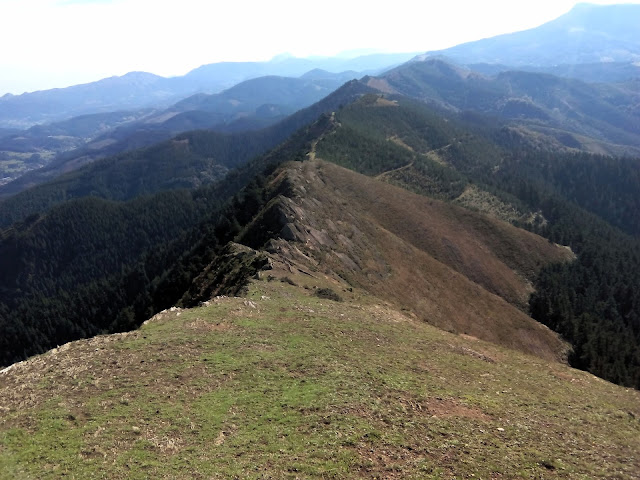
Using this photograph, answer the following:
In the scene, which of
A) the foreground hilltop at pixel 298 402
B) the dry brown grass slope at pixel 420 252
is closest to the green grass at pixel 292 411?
the foreground hilltop at pixel 298 402

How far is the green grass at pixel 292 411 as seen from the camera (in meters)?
23.3

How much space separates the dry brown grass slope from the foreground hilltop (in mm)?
20338

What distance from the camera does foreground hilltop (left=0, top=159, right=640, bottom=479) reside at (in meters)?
23.5

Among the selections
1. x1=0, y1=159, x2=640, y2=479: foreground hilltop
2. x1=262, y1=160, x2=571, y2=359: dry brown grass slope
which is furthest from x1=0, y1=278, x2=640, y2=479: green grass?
x1=262, y1=160, x2=571, y2=359: dry brown grass slope

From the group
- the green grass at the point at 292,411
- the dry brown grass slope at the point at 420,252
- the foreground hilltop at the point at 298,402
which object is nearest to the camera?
the green grass at the point at 292,411

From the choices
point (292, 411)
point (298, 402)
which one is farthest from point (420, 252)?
point (292, 411)

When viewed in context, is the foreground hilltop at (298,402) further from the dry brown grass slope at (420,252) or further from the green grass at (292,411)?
the dry brown grass slope at (420,252)

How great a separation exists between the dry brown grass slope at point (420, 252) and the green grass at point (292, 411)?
108 ft

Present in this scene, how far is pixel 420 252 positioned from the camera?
10725 centimetres

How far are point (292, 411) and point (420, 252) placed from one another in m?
84.6

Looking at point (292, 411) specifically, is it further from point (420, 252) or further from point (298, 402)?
point (420, 252)

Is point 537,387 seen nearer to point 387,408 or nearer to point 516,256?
point 387,408

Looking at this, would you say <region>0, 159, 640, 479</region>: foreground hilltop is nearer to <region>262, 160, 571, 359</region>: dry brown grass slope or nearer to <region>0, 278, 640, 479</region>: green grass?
<region>0, 278, 640, 479</region>: green grass

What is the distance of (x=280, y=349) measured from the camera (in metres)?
38.5
